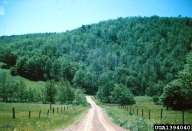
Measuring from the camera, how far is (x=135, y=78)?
188625 millimetres

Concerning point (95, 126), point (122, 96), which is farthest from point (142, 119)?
point (122, 96)

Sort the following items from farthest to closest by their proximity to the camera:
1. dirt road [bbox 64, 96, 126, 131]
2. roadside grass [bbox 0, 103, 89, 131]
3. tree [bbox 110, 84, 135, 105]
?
1. tree [bbox 110, 84, 135, 105]
2. dirt road [bbox 64, 96, 126, 131]
3. roadside grass [bbox 0, 103, 89, 131]

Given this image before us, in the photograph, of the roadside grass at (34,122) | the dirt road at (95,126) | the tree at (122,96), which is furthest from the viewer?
the tree at (122,96)

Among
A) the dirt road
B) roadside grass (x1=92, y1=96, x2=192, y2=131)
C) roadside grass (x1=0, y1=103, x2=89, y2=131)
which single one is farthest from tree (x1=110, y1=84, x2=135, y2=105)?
the dirt road

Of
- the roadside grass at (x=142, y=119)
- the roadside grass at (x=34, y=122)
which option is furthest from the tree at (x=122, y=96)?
the roadside grass at (x=34, y=122)

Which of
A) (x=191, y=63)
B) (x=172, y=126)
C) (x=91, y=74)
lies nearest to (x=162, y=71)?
(x=91, y=74)

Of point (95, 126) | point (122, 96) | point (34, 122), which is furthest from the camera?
point (122, 96)

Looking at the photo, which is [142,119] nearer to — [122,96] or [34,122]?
[34,122]

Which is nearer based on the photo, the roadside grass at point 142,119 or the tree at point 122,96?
the roadside grass at point 142,119

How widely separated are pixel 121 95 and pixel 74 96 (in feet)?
70.3

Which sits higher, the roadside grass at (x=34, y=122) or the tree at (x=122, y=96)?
the roadside grass at (x=34, y=122)

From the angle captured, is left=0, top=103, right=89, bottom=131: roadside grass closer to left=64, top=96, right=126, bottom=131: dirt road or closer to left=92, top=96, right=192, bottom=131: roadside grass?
left=64, top=96, right=126, bottom=131: dirt road

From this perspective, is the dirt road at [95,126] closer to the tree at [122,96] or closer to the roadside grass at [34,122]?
the roadside grass at [34,122]

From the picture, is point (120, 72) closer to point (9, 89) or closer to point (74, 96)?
point (74, 96)
